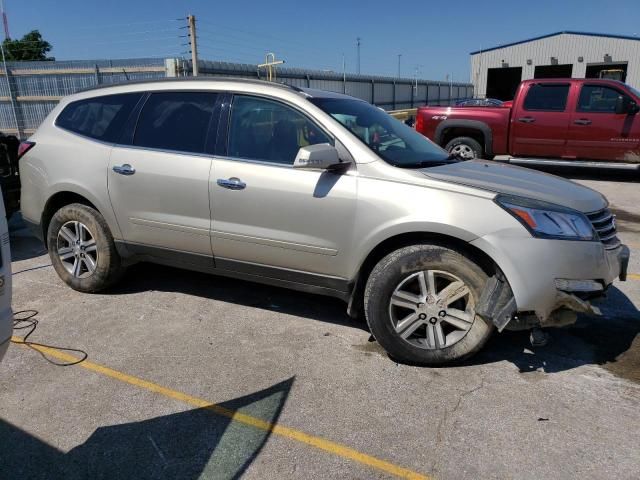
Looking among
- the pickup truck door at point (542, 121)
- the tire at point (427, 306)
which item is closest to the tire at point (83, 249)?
the tire at point (427, 306)

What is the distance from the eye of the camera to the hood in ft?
10.9

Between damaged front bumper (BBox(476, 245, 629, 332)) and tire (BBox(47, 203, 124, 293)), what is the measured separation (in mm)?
3146

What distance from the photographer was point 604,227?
3447 mm

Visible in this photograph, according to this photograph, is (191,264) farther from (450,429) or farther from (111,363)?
(450,429)

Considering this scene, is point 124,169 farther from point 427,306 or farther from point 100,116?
point 427,306

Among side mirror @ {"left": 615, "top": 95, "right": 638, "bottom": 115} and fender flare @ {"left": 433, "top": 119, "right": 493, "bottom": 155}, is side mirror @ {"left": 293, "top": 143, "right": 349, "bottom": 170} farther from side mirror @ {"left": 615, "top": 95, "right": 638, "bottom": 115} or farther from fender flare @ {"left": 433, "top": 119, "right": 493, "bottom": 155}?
side mirror @ {"left": 615, "top": 95, "right": 638, "bottom": 115}

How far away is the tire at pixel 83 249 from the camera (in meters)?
4.54

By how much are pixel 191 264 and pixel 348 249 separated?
1432mm

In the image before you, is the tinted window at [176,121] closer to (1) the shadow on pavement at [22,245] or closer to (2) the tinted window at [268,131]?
(2) the tinted window at [268,131]

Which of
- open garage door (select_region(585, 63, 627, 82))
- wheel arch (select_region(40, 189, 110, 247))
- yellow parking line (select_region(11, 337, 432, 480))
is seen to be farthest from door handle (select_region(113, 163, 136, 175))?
open garage door (select_region(585, 63, 627, 82))

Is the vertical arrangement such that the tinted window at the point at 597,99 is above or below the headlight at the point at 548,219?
above

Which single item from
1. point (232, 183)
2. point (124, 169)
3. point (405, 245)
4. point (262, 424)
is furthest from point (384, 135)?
point (262, 424)

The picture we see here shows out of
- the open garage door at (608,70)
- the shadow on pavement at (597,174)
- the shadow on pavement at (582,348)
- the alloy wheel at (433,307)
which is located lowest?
the shadow on pavement at (597,174)

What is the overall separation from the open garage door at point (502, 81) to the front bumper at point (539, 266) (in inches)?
1367
